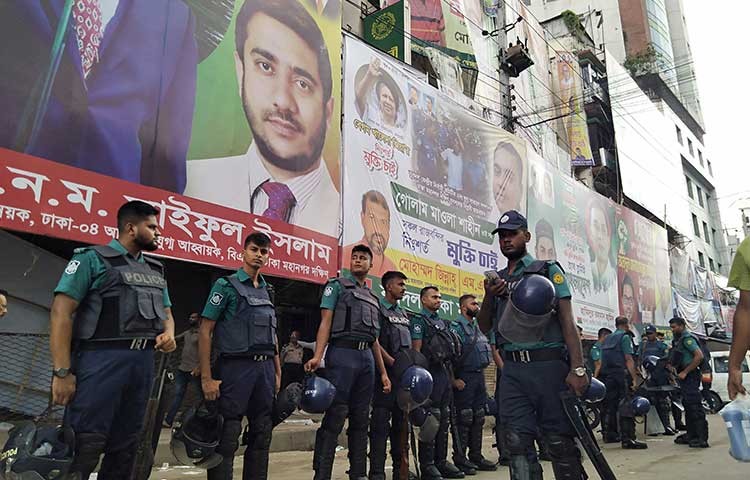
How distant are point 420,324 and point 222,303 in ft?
6.75

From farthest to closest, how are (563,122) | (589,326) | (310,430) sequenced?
(563,122), (589,326), (310,430)

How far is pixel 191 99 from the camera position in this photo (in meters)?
6.78

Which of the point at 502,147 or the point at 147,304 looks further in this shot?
the point at 502,147

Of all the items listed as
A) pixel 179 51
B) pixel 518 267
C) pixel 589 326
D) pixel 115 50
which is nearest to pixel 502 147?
pixel 589 326

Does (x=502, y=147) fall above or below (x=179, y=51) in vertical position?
above

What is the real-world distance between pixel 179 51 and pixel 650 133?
24.2 m

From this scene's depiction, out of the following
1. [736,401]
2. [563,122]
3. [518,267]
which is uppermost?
[563,122]

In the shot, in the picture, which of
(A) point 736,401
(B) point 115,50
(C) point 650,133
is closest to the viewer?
(A) point 736,401

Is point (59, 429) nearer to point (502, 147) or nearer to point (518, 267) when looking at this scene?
point (518, 267)

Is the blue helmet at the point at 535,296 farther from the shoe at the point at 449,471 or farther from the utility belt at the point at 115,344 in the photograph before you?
the shoe at the point at 449,471

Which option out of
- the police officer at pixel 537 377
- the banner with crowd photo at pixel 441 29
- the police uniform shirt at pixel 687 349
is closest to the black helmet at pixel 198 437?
the police officer at pixel 537 377

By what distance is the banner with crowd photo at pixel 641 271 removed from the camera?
697 inches

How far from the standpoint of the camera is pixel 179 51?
22.2 feet

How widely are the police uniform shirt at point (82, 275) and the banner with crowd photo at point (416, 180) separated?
5467 mm
